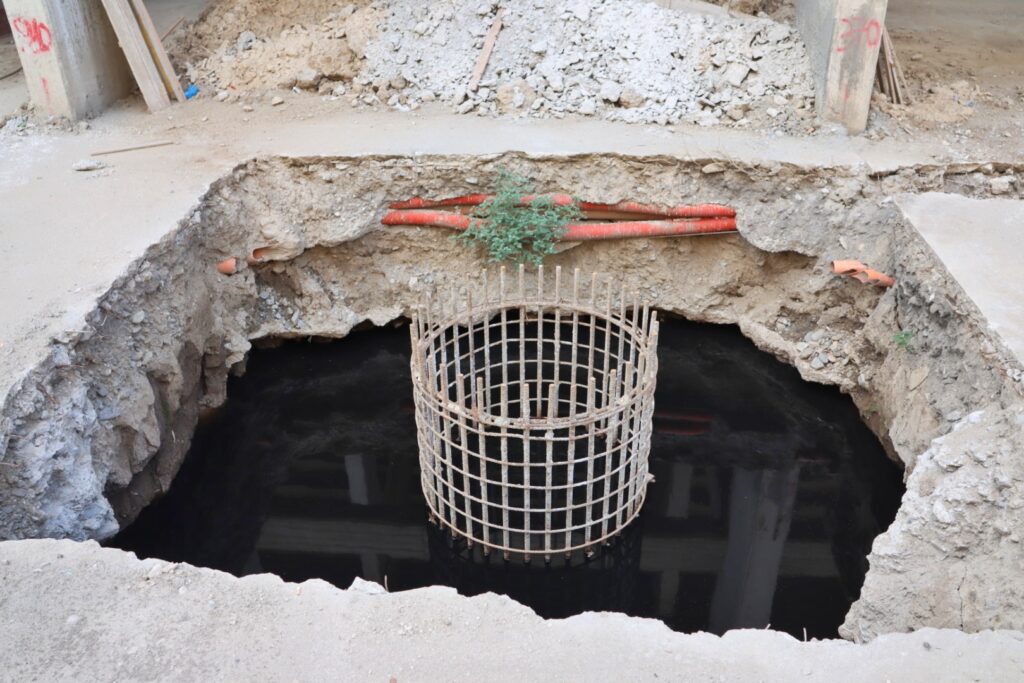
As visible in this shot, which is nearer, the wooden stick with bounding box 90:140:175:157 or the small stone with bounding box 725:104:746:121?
the wooden stick with bounding box 90:140:175:157

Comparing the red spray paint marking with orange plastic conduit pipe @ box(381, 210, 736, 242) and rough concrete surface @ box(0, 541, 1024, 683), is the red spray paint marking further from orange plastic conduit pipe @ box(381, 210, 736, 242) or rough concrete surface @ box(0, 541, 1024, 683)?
rough concrete surface @ box(0, 541, 1024, 683)

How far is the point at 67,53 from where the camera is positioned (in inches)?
372

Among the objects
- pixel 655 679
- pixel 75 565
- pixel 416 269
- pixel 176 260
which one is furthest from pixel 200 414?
pixel 655 679

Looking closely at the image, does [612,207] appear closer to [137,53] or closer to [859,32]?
[859,32]

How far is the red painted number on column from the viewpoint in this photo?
8828mm

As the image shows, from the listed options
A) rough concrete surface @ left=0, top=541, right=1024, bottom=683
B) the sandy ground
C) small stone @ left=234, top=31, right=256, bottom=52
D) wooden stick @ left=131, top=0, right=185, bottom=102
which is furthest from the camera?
small stone @ left=234, top=31, right=256, bottom=52

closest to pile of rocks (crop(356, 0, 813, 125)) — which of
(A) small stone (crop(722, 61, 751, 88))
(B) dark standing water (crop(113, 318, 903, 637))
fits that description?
(A) small stone (crop(722, 61, 751, 88))

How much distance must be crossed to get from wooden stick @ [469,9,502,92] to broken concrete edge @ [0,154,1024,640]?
59.5 inches

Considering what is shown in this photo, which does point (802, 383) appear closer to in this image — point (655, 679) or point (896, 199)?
point (896, 199)

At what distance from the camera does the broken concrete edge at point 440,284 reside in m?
5.73

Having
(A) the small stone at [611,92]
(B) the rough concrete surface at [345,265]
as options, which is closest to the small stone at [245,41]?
(B) the rough concrete surface at [345,265]

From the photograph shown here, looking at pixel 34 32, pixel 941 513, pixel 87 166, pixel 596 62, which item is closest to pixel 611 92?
pixel 596 62

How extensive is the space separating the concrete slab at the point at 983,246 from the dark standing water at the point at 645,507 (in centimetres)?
183

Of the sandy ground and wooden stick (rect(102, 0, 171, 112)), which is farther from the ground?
wooden stick (rect(102, 0, 171, 112))
